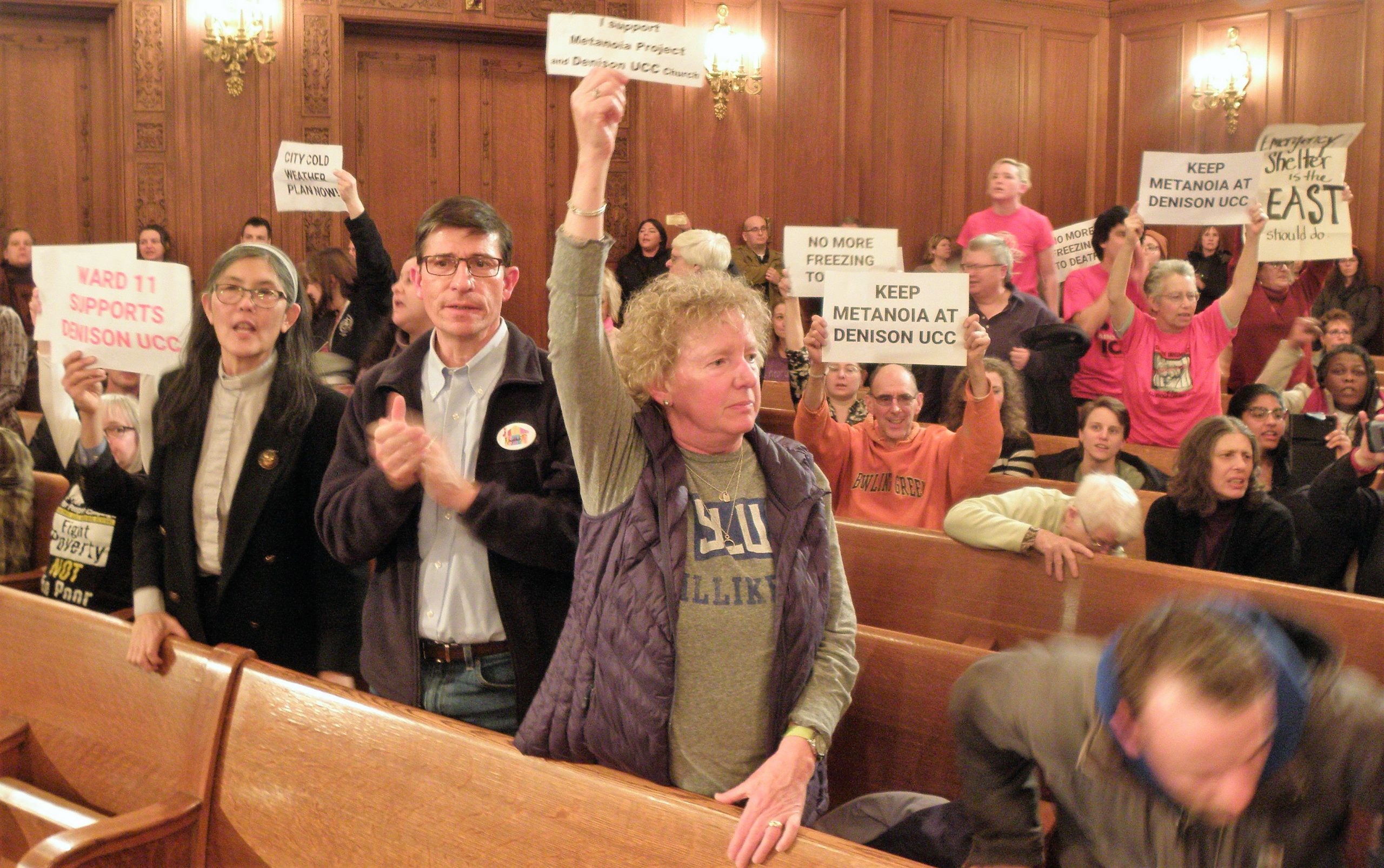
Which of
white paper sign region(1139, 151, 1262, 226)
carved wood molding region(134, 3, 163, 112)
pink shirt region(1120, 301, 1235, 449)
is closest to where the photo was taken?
pink shirt region(1120, 301, 1235, 449)

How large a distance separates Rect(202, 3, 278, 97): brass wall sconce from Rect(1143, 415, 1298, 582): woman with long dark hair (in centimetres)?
615

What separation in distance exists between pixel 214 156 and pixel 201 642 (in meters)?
5.84

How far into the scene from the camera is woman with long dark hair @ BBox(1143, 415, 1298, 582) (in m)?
3.32

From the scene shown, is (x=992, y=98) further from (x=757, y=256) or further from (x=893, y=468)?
(x=893, y=468)

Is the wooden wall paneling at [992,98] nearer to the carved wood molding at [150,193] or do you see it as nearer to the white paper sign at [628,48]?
the carved wood molding at [150,193]

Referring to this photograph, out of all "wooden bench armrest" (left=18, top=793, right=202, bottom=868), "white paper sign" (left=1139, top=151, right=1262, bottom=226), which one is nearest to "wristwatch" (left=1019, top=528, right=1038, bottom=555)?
"wooden bench armrest" (left=18, top=793, right=202, bottom=868)

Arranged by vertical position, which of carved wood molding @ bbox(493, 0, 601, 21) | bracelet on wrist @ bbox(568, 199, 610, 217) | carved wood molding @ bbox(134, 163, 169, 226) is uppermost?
carved wood molding @ bbox(493, 0, 601, 21)

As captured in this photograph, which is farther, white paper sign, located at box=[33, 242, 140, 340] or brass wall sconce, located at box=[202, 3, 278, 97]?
brass wall sconce, located at box=[202, 3, 278, 97]

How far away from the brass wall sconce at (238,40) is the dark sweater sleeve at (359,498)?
6016 millimetres

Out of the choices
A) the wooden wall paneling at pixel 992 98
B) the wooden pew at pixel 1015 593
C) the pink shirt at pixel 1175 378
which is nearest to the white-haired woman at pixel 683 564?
the wooden pew at pixel 1015 593

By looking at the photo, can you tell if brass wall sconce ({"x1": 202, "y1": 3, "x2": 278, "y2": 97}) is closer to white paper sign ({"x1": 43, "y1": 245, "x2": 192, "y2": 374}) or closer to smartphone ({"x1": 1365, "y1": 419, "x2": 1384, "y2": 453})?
white paper sign ({"x1": 43, "y1": 245, "x2": 192, "y2": 374})

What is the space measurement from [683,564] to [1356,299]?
7872mm

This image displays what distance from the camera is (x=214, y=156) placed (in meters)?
7.45

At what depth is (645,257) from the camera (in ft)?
26.1
